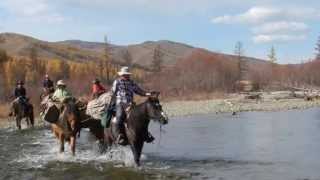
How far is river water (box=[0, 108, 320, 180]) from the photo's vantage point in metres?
16.3

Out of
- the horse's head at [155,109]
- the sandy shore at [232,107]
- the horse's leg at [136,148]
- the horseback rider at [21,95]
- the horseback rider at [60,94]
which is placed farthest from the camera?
the sandy shore at [232,107]

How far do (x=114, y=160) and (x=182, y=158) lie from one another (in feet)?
7.55

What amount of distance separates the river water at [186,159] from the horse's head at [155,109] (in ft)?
4.80

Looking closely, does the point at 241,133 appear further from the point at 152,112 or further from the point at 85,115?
the point at 152,112

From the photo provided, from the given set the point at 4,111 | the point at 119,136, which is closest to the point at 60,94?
the point at 119,136

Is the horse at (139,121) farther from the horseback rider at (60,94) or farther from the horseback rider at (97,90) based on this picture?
the horseback rider at (97,90)

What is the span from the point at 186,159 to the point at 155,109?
3927 mm

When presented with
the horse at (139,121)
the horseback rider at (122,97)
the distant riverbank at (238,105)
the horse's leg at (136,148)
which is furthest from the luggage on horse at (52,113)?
the distant riverbank at (238,105)

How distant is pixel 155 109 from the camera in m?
16.4

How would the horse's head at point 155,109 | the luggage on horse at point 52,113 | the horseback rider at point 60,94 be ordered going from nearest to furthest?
1. the horse's head at point 155,109
2. the luggage on horse at point 52,113
3. the horseback rider at point 60,94

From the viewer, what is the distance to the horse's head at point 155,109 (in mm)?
16250

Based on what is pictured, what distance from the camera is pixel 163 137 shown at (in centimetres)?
2933

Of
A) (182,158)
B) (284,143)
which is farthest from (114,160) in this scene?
(284,143)

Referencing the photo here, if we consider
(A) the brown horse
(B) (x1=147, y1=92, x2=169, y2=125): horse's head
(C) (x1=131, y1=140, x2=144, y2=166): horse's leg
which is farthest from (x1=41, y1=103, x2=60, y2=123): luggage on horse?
(B) (x1=147, y1=92, x2=169, y2=125): horse's head
